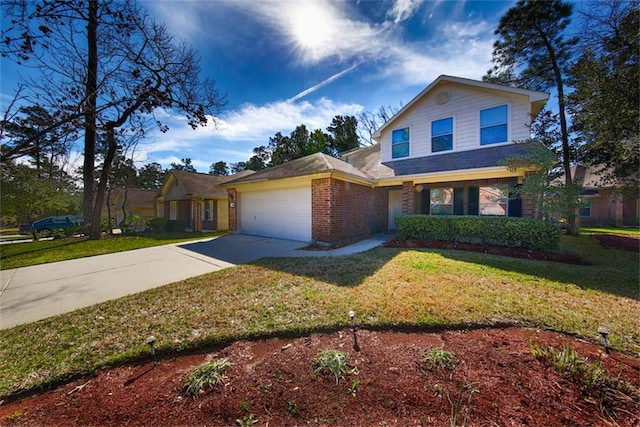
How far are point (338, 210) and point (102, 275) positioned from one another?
22.4 ft

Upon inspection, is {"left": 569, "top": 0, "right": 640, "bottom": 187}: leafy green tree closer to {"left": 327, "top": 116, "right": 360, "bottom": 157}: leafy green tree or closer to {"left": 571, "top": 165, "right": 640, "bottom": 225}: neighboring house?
{"left": 571, "top": 165, "right": 640, "bottom": 225}: neighboring house

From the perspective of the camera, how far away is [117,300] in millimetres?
4074

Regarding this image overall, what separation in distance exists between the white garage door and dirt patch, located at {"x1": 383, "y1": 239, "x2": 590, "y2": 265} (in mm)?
3411

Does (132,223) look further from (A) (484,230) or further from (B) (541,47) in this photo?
(B) (541,47)

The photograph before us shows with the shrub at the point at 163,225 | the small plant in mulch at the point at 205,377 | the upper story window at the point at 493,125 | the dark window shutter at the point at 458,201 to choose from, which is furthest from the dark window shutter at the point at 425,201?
the shrub at the point at 163,225

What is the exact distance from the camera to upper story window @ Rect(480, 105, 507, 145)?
29.8ft

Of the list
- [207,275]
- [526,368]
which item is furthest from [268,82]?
[526,368]

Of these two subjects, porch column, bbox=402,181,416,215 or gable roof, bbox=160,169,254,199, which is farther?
gable roof, bbox=160,169,254,199

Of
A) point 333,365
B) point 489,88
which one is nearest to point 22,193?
point 333,365

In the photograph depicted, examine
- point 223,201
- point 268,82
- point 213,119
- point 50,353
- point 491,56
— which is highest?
point 491,56

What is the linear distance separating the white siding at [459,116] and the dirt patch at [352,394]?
9.01 meters

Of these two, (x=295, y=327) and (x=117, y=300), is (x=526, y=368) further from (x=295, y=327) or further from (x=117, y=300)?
(x=117, y=300)

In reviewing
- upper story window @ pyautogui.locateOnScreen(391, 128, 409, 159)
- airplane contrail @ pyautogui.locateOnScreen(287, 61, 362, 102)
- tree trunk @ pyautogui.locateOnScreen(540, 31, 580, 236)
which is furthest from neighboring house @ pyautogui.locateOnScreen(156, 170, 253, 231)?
tree trunk @ pyautogui.locateOnScreen(540, 31, 580, 236)

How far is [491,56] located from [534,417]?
54.1 feet
